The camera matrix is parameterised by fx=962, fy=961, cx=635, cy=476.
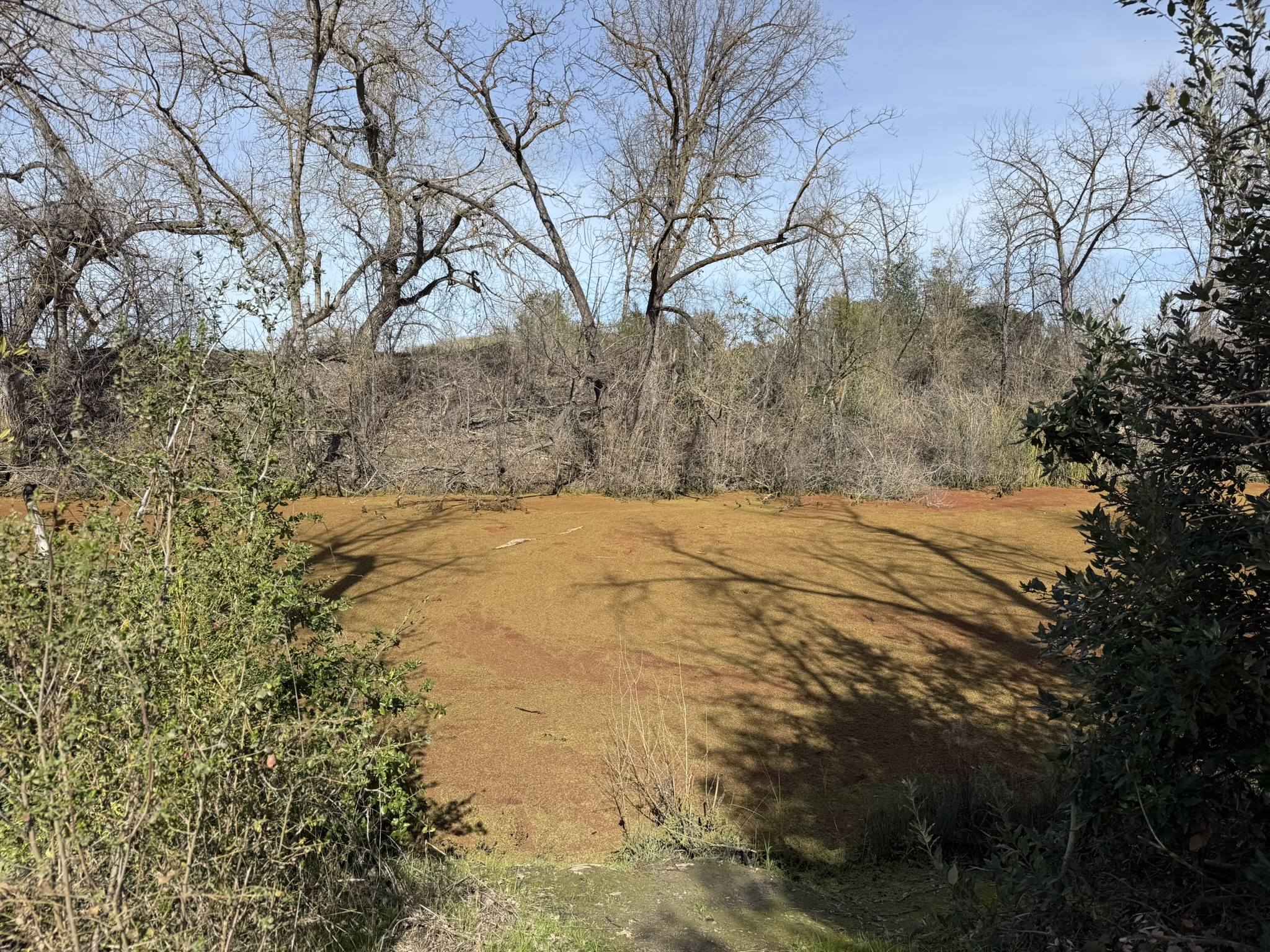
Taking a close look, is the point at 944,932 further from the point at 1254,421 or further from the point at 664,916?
the point at 1254,421

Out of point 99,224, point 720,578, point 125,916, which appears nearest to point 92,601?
point 125,916

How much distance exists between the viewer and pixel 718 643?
685cm

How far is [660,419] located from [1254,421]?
11.0m

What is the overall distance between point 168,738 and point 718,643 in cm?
483

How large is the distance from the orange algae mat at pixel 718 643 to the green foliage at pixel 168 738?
659 mm

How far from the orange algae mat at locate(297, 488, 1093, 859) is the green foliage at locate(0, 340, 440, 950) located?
66 cm

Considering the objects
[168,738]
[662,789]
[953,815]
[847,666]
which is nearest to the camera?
[168,738]

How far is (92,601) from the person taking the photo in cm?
254

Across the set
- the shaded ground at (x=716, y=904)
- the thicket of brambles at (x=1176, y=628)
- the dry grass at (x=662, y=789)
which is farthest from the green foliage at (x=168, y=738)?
the thicket of brambles at (x=1176, y=628)

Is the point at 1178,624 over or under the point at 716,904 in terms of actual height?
over

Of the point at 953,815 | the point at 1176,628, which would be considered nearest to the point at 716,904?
the point at 953,815

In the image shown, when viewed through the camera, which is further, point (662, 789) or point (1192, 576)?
point (662, 789)

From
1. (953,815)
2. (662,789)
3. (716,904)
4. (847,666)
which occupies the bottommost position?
(716,904)

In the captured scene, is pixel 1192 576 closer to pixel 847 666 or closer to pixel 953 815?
pixel 953 815
